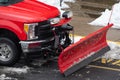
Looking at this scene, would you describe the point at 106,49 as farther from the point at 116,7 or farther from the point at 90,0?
the point at 90,0

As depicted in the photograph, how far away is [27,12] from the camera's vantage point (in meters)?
8.84

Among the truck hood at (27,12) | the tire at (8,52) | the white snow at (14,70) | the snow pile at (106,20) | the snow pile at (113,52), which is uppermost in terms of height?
the truck hood at (27,12)

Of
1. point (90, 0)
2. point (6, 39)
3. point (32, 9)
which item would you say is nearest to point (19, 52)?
point (6, 39)

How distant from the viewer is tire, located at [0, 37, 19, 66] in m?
8.80

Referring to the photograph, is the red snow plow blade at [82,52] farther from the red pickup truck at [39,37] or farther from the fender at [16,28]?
the fender at [16,28]

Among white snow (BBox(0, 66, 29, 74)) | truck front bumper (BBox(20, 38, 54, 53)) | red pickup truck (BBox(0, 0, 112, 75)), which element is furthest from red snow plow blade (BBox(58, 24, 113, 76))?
white snow (BBox(0, 66, 29, 74))

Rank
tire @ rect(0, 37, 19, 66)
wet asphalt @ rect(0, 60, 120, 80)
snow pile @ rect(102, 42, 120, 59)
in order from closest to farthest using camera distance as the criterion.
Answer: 1. wet asphalt @ rect(0, 60, 120, 80)
2. tire @ rect(0, 37, 19, 66)
3. snow pile @ rect(102, 42, 120, 59)

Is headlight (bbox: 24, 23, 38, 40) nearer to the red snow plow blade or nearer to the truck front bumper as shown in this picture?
the truck front bumper

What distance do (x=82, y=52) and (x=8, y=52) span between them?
1630 mm

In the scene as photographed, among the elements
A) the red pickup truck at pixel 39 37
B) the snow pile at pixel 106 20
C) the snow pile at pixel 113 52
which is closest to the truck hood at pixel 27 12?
the red pickup truck at pixel 39 37

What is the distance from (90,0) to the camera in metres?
17.6

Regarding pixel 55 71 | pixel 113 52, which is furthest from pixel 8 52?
pixel 113 52

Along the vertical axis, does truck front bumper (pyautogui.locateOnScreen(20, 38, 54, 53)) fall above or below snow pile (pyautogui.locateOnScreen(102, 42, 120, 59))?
above

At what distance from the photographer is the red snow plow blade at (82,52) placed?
27.5 feet
